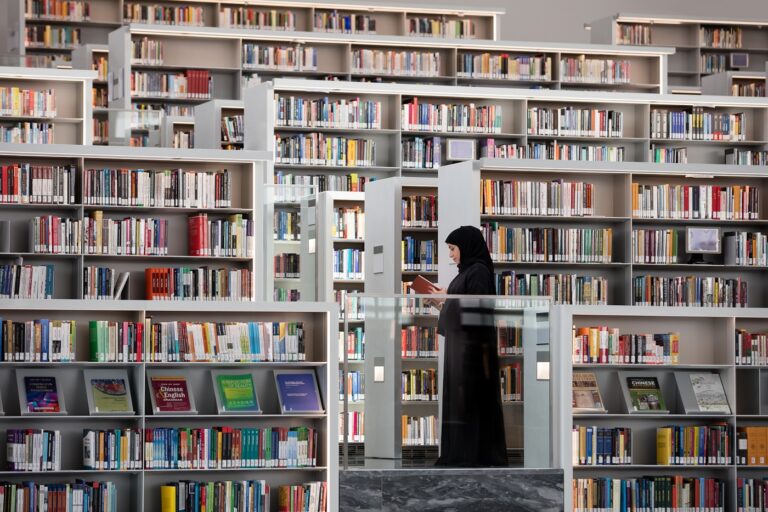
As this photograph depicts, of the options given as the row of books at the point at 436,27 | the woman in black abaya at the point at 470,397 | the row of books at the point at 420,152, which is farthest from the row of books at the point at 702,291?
the row of books at the point at 436,27

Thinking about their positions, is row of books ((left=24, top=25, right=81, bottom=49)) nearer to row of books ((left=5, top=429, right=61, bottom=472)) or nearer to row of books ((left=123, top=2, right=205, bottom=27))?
row of books ((left=123, top=2, right=205, bottom=27))

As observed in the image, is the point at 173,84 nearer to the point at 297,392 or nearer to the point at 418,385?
the point at 297,392

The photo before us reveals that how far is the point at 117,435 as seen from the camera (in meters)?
7.70

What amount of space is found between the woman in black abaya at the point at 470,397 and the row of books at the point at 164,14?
9084mm

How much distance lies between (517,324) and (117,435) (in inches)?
88.2

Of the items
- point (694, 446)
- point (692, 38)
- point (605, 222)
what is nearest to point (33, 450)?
point (694, 446)

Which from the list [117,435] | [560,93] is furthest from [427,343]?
[560,93]

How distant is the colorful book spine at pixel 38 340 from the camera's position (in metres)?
7.64

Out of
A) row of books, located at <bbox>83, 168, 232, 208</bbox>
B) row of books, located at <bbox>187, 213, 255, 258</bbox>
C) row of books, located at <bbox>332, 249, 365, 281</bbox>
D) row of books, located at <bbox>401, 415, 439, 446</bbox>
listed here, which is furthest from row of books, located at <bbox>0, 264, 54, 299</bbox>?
row of books, located at <bbox>401, 415, 439, 446</bbox>

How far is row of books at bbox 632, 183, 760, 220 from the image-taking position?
10758mm

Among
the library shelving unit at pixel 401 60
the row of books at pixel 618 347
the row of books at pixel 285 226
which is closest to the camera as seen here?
the row of books at pixel 618 347

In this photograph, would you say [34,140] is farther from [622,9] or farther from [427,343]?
[622,9]

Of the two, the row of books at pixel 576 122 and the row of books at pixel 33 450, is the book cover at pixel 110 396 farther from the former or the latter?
the row of books at pixel 576 122

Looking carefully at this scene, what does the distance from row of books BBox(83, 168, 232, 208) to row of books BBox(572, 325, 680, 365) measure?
3138 mm
